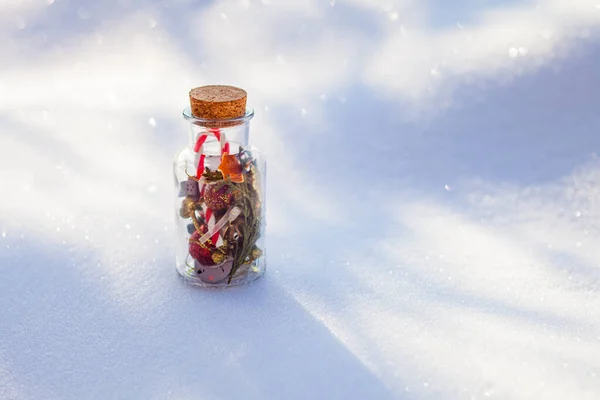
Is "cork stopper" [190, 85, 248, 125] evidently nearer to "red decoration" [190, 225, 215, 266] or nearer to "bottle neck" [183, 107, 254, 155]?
"bottle neck" [183, 107, 254, 155]

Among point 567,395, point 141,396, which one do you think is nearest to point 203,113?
point 141,396

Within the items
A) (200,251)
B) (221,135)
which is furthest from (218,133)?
(200,251)

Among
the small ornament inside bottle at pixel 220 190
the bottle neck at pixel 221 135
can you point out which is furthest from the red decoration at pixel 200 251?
the bottle neck at pixel 221 135

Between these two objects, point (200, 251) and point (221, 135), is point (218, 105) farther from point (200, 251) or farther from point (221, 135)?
point (200, 251)

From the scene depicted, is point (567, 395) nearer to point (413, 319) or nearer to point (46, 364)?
point (413, 319)

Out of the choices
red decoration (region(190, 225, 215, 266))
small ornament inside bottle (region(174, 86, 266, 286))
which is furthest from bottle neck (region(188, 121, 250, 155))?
red decoration (region(190, 225, 215, 266))

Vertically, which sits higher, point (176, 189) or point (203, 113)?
point (203, 113)

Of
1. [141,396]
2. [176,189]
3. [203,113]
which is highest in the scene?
[203,113]
